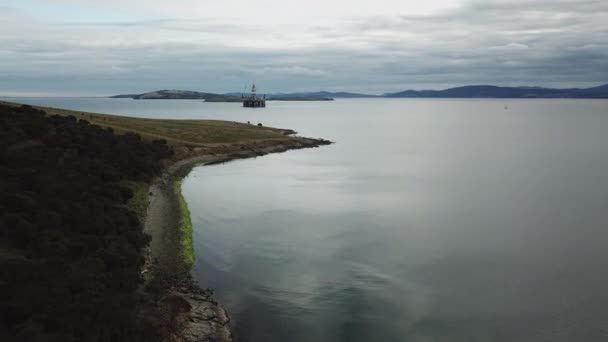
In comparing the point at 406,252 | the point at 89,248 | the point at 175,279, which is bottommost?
the point at 406,252

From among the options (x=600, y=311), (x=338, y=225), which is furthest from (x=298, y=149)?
(x=600, y=311)

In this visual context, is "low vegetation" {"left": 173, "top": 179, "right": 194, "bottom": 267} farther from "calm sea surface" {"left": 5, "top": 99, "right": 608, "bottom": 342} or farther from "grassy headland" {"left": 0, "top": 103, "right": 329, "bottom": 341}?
"calm sea surface" {"left": 5, "top": 99, "right": 608, "bottom": 342}

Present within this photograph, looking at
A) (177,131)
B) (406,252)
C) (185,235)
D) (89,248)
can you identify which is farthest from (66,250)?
(177,131)

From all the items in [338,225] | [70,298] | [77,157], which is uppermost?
[77,157]

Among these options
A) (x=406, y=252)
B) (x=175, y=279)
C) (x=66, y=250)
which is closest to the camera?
(x=66, y=250)

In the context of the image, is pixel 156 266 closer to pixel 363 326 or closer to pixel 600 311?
pixel 363 326

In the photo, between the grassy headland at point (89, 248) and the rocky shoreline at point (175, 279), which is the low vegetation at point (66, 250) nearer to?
the grassy headland at point (89, 248)

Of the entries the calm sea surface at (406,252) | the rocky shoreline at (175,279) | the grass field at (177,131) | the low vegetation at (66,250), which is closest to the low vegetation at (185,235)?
the rocky shoreline at (175,279)

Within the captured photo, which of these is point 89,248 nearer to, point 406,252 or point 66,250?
point 66,250

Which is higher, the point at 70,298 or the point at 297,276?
the point at 70,298
